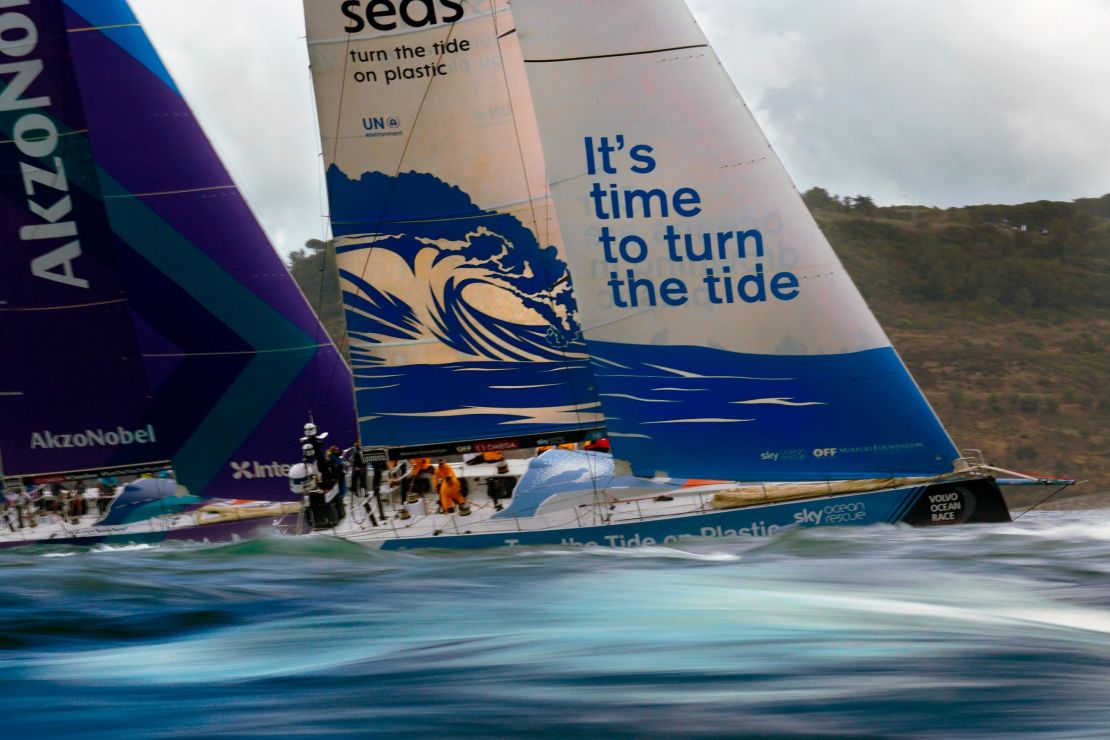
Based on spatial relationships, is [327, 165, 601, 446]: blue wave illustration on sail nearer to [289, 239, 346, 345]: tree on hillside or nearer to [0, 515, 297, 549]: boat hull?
[0, 515, 297, 549]: boat hull

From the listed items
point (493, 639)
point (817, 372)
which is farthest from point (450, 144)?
point (493, 639)

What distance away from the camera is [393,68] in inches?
621

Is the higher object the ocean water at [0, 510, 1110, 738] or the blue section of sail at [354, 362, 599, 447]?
the blue section of sail at [354, 362, 599, 447]

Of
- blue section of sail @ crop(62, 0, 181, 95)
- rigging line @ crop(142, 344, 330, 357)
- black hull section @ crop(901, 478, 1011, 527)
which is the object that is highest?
blue section of sail @ crop(62, 0, 181, 95)

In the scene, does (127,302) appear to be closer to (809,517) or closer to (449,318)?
(449,318)

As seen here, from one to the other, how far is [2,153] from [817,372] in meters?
10.9

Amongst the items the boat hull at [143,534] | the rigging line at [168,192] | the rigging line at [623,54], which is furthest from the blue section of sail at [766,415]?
the rigging line at [168,192]

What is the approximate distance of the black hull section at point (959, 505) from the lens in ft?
42.1

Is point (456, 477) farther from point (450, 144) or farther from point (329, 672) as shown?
point (329, 672)

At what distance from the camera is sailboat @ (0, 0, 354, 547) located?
19016mm

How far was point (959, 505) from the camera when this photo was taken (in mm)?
12945

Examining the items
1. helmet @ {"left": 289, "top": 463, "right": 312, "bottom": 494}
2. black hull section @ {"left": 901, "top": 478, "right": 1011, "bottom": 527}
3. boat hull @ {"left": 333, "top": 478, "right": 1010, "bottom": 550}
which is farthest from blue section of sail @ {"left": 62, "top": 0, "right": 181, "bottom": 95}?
black hull section @ {"left": 901, "top": 478, "right": 1011, "bottom": 527}

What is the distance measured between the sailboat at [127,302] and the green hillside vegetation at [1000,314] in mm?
24486

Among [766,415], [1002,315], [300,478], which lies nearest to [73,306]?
[300,478]
